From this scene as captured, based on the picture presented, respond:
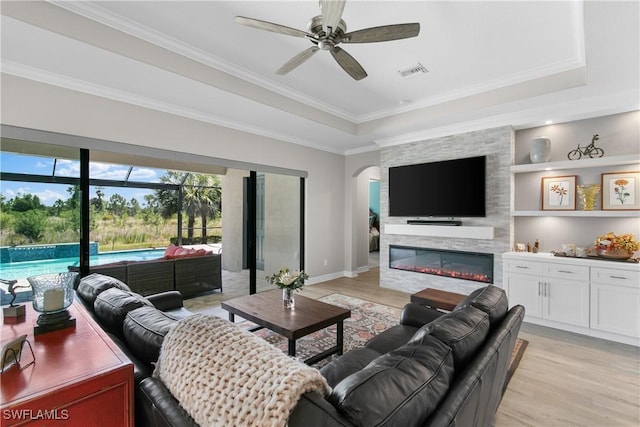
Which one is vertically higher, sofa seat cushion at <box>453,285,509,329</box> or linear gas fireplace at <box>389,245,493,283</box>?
sofa seat cushion at <box>453,285,509,329</box>

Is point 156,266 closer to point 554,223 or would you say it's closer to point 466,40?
point 466,40

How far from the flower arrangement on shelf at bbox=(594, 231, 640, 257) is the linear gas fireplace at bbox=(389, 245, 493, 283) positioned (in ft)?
3.91

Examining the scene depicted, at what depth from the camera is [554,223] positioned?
3943mm

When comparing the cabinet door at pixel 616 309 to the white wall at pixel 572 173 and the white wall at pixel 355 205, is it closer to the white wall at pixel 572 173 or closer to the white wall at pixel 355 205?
the white wall at pixel 572 173

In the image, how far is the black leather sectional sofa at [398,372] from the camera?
890 millimetres

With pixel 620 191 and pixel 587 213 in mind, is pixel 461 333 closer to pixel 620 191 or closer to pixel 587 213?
pixel 587 213

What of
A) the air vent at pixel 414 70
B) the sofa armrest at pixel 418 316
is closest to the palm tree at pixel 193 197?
the air vent at pixel 414 70

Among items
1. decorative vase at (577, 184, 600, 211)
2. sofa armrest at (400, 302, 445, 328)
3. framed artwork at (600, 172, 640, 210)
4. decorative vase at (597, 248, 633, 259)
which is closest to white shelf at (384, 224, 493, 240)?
decorative vase at (577, 184, 600, 211)

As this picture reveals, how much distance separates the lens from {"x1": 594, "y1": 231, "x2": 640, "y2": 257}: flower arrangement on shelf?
126 inches

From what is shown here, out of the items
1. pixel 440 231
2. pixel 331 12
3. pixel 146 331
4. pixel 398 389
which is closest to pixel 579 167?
pixel 440 231

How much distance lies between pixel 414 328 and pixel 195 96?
3.41 m

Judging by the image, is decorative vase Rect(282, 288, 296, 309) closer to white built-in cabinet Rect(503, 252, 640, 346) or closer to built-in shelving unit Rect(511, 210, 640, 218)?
white built-in cabinet Rect(503, 252, 640, 346)

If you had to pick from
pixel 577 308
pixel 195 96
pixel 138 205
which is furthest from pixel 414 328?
pixel 138 205

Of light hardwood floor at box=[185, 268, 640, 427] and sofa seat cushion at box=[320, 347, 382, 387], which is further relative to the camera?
light hardwood floor at box=[185, 268, 640, 427]
